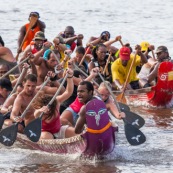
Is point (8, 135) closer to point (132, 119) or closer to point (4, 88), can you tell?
point (4, 88)

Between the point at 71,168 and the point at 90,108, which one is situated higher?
the point at 90,108

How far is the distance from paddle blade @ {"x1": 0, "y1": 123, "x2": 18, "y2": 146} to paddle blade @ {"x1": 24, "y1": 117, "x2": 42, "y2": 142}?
0.32 metres

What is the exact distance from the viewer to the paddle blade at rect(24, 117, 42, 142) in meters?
11.9

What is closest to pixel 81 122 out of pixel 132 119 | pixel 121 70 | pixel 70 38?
pixel 132 119

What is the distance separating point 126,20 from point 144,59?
15.6m

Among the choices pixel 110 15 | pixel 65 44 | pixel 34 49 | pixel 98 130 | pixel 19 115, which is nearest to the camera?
pixel 98 130

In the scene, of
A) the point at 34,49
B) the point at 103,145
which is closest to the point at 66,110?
the point at 103,145

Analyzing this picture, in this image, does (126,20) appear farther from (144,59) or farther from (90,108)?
(90,108)

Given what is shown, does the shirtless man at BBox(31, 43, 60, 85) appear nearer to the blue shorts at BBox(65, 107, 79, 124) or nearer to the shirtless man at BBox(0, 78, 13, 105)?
the shirtless man at BBox(0, 78, 13, 105)

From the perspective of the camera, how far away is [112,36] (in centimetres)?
2830

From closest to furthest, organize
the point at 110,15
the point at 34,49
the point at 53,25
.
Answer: the point at 34,49
the point at 53,25
the point at 110,15

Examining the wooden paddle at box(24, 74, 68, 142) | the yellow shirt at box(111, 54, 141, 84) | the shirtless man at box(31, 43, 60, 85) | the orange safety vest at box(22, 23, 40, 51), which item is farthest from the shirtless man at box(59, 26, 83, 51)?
the wooden paddle at box(24, 74, 68, 142)

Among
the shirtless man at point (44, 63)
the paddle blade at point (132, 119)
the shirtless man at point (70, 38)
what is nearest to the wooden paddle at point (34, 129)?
the paddle blade at point (132, 119)

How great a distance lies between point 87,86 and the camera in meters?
12.0
